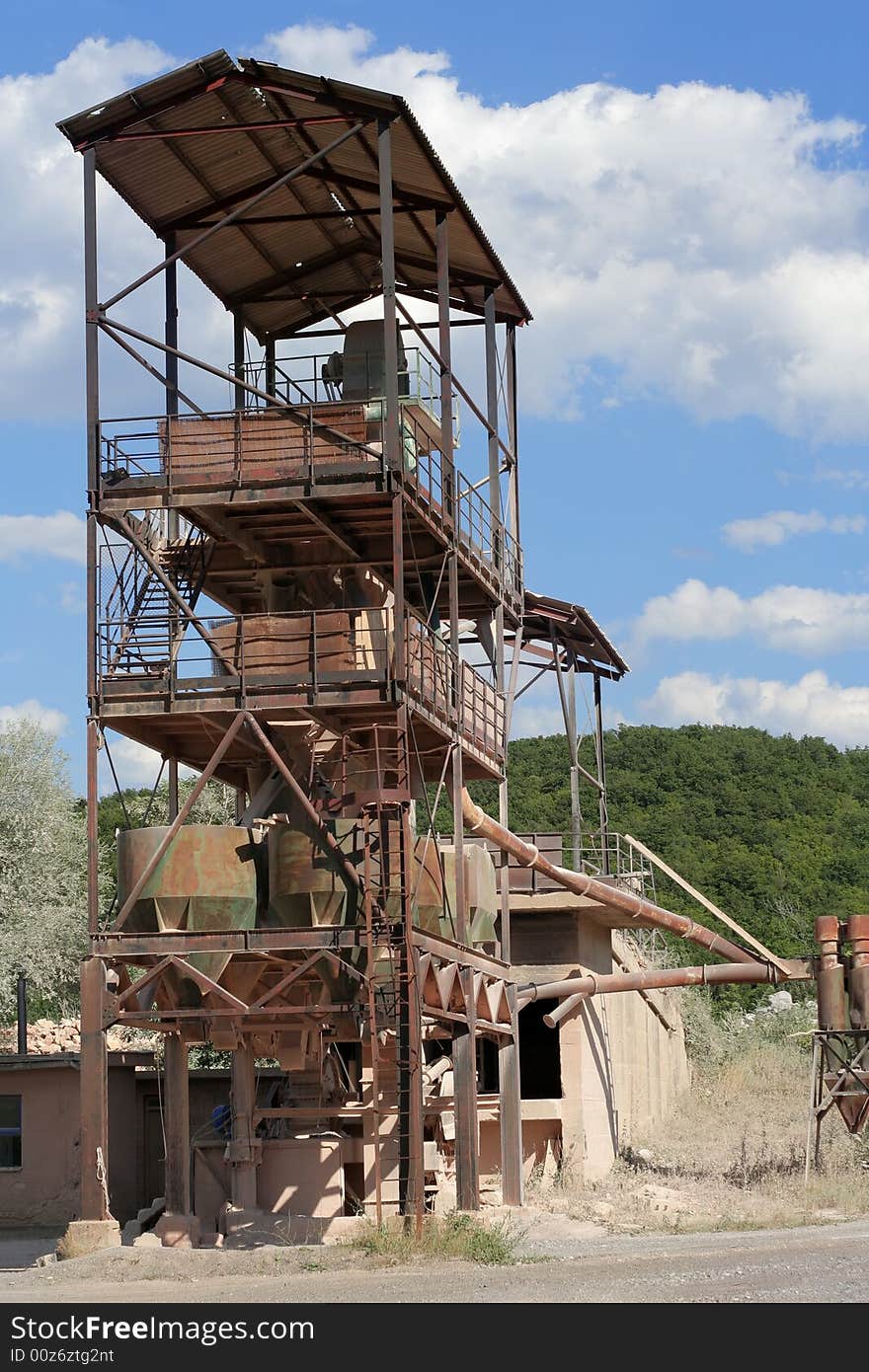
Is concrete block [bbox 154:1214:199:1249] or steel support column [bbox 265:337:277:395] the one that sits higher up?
steel support column [bbox 265:337:277:395]

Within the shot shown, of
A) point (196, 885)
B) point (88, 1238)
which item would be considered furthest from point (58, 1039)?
point (196, 885)

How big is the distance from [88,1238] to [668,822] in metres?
54.9

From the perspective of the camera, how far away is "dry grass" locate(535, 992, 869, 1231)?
29.0 meters

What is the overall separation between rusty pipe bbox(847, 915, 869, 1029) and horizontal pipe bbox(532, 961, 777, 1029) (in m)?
3.41

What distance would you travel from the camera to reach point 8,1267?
25.6m

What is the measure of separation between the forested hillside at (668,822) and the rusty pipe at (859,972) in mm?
24785

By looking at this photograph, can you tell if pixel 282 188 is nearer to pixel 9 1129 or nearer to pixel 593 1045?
pixel 9 1129

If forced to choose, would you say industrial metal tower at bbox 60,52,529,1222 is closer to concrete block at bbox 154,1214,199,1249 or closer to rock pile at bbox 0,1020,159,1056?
concrete block at bbox 154,1214,199,1249

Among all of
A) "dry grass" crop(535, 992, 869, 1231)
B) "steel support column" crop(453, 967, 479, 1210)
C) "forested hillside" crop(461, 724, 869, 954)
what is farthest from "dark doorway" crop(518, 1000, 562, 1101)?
"forested hillside" crop(461, 724, 869, 954)

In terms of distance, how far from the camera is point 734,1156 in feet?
122

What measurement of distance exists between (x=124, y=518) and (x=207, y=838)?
5367 mm

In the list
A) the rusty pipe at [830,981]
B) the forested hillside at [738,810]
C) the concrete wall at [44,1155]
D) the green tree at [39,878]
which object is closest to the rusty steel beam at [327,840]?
the concrete wall at [44,1155]
